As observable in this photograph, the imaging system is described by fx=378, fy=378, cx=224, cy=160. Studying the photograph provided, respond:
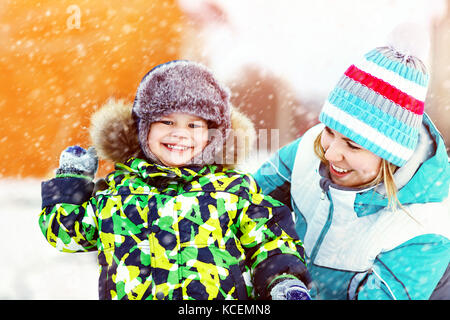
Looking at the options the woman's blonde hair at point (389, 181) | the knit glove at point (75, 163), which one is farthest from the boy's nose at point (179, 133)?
the woman's blonde hair at point (389, 181)

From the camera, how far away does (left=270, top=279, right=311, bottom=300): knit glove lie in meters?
0.84

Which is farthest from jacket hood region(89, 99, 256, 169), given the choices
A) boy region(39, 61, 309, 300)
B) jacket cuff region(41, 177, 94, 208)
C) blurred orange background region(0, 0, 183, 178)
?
blurred orange background region(0, 0, 183, 178)

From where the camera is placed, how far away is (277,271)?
3.00 feet

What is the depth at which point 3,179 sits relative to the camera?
4.70 ft

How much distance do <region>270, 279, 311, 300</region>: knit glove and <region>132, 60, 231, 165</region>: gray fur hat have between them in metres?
0.39

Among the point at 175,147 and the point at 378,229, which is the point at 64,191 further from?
the point at 378,229

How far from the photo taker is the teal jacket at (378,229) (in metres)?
0.91

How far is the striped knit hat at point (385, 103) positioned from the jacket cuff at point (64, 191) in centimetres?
71

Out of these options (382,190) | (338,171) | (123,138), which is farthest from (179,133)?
(382,190)

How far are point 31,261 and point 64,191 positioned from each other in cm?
48

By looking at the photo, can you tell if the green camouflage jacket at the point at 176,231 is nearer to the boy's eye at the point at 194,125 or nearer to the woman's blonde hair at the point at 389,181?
the boy's eye at the point at 194,125

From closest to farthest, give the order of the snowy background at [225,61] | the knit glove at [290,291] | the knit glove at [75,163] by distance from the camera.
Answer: the knit glove at [290,291] < the knit glove at [75,163] < the snowy background at [225,61]
